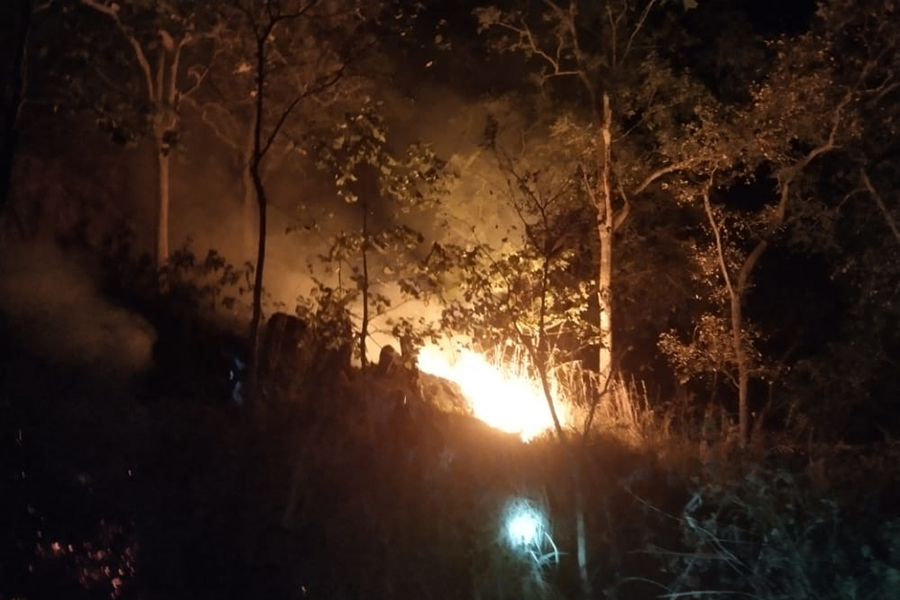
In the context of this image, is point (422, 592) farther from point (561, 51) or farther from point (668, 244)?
point (668, 244)

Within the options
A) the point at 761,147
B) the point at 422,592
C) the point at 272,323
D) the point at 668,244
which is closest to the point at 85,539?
the point at 422,592

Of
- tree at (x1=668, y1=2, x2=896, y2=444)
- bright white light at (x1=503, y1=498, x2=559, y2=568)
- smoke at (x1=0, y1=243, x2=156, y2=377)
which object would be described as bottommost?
bright white light at (x1=503, y1=498, x2=559, y2=568)

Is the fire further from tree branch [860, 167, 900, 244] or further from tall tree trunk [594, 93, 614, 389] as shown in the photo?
tree branch [860, 167, 900, 244]

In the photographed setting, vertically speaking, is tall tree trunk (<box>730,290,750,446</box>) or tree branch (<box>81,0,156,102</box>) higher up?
tree branch (<box>81,0,156,102</box>)

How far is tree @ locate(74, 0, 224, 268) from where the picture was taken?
33.8 feet

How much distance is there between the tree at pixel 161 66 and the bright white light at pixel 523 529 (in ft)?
14.7

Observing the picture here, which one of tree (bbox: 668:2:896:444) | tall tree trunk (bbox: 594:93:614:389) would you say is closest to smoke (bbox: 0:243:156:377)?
tall tree trunk (bbox: 594:93:614:389)

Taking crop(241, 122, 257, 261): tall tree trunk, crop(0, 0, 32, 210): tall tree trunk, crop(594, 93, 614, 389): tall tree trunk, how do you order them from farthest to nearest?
crop(241, 122, 257, 261): tall tree trunk < crop(594, 93, 614, 389): tall tree trunk < crop(0, 0, 32, 210): tall tree trunk

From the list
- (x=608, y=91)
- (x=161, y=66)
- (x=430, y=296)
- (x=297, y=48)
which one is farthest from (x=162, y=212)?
(x=608, y=91)

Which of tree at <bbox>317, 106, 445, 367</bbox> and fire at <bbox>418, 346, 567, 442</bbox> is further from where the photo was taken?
fire at <bbox>418, 346, 567, 442</bbox>

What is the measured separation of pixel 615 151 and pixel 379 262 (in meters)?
5.92

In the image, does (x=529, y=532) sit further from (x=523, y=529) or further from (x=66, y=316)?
(x=66, y=316)

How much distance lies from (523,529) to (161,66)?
8.56 metres

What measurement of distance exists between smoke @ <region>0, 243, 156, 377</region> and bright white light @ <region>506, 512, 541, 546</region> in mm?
4257
